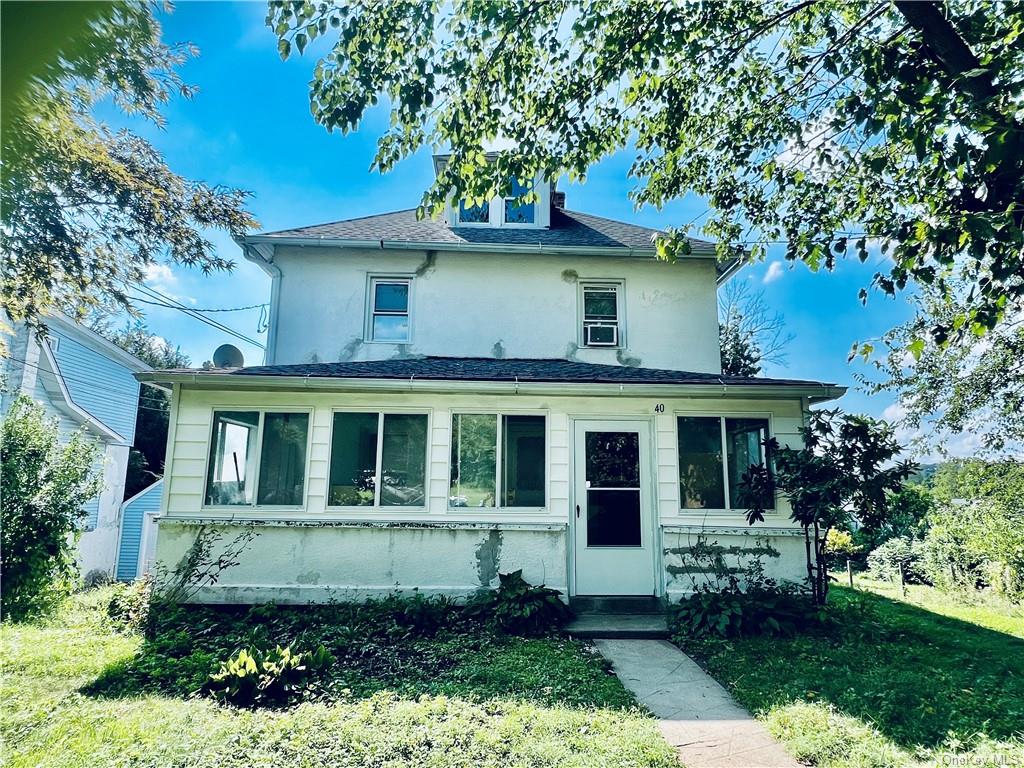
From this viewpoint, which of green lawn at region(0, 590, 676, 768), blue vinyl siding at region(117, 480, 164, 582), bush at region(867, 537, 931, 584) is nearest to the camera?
green lawn at region(0, 590, 676, 768)

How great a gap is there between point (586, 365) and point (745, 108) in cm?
478

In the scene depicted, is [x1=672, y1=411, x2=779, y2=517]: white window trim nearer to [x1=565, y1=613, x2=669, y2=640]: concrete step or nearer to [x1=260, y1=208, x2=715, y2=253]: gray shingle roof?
[x1=565, y1=613, x2=669, y2=640]: concrete step

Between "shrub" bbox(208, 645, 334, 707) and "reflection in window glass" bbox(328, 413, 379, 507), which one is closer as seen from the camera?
"shrub" bbox(208, 645, 334, 707)

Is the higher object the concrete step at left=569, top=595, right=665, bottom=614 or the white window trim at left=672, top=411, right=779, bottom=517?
the white window trim at left=672, top=411, right=779, bottom=517

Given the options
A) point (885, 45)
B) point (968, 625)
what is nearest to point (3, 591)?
point (885, 45)

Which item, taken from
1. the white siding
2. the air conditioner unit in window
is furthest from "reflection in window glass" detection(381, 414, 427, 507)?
the air conditioner unit in window

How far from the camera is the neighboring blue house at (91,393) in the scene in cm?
1195

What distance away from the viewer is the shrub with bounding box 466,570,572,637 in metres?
6.37

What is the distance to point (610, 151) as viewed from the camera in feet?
19.8

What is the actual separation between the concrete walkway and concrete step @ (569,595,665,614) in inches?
43.0

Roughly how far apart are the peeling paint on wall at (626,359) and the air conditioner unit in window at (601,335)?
0.21 meters

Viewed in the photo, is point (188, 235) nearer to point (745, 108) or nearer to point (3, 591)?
point (3, 591)

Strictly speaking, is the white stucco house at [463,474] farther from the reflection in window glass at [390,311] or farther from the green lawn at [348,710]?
the reflection in window glass at [390,311]

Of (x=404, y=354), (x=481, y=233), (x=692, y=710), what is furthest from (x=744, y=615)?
(x=481, y=233)
